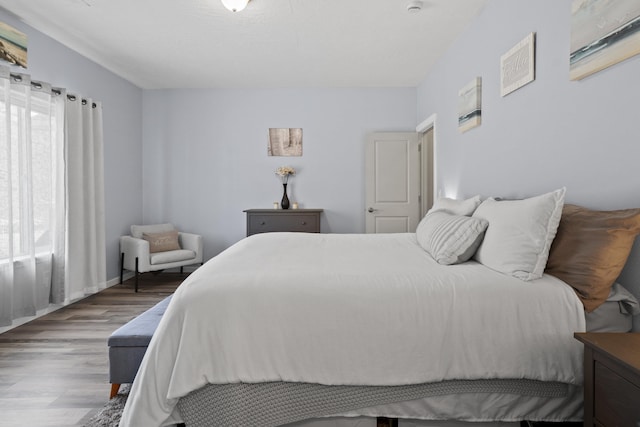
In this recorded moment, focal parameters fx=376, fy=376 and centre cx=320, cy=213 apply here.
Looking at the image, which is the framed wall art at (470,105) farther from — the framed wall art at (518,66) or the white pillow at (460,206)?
the white pillow at (460,206)

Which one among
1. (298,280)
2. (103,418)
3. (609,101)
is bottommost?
(103,418)

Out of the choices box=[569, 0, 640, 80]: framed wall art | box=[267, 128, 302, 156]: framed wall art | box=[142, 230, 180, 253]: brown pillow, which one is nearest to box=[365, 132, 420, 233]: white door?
box=[267, 128, 302, 156]: framed wall art

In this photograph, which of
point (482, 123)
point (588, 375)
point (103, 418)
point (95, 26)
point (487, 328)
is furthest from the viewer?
point (95, 26)

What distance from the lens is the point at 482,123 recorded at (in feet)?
9.95

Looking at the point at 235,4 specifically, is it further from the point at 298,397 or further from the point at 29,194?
the point at 298,397

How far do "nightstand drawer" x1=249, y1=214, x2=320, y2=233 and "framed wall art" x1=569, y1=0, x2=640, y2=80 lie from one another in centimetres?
336

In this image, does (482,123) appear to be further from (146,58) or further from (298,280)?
(146,58)

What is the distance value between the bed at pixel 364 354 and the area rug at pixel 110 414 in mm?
478

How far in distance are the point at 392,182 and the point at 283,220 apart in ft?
5.10

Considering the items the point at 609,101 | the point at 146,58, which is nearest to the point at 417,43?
the point at 609,101

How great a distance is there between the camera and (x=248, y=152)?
5246 mm

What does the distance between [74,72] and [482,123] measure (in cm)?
397

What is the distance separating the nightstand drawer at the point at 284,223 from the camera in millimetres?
4836

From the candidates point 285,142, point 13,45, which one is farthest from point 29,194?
point 285,142
